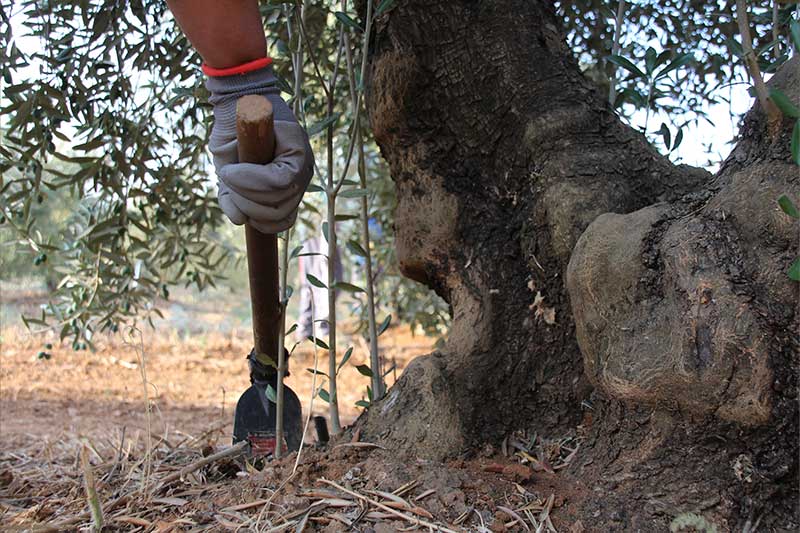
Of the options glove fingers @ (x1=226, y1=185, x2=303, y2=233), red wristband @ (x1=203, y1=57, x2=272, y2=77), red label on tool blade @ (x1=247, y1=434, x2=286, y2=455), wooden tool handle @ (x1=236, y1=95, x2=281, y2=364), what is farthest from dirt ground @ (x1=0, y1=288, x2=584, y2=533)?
red wristband @ (x1=203, y1=57, x2=272, y2=77)

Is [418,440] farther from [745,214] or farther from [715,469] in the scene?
[745,214]

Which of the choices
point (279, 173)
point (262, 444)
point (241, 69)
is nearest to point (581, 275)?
point (279, 173)

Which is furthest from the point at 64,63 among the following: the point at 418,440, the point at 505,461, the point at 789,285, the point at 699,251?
the point at 789,285

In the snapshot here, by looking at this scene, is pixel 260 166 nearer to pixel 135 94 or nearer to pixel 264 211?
pixel 264 211

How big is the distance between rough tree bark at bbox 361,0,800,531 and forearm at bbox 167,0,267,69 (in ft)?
1.81

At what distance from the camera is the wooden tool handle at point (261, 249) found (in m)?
1.39

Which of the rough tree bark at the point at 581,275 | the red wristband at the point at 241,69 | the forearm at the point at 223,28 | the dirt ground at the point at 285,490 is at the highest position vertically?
the forearm at the point at 223,28

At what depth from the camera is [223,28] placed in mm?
1413

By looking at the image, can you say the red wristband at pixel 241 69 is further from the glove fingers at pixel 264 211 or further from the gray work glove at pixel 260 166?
the glove fingers at pixel 264 211

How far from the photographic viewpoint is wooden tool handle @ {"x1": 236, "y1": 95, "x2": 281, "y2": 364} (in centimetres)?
139

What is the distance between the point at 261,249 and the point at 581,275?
75cm

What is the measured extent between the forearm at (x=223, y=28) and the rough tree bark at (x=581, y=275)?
0.55 meters

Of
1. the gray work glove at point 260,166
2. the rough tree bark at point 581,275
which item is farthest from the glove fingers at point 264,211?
the rough tree bark at point 581,275

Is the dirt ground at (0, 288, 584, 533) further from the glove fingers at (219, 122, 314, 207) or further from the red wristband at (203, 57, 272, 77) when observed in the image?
the red wristband at (203, 57, 272, 77)
